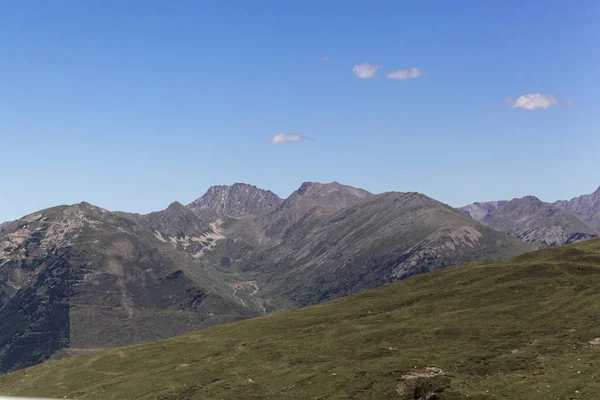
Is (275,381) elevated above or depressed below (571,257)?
below

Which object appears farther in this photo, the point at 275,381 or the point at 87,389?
the point at 87,389

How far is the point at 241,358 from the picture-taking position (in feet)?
497

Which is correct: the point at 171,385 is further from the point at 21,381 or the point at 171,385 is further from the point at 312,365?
the point at 21,381

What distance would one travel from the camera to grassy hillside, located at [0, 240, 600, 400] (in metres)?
109

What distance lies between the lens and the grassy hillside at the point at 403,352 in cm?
10856

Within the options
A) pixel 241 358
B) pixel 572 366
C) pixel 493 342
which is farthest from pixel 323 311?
pixel 572 366

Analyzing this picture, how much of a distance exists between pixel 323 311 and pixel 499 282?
174ft

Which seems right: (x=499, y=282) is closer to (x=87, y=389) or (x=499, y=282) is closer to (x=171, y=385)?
(x=171, y=385)

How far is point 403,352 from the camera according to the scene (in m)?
132

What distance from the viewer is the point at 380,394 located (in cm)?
11012

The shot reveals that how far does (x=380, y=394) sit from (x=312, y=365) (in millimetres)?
26081

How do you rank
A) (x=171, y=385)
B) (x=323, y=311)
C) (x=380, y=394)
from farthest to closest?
1. (x=323, y=311)
2. (x=171, y=385)
3. (x=380, y=394)

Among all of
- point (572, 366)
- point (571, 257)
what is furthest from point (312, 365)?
point (571, 257)

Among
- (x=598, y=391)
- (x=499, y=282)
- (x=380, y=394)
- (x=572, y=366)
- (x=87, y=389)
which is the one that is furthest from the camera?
(x=499, y=282)
